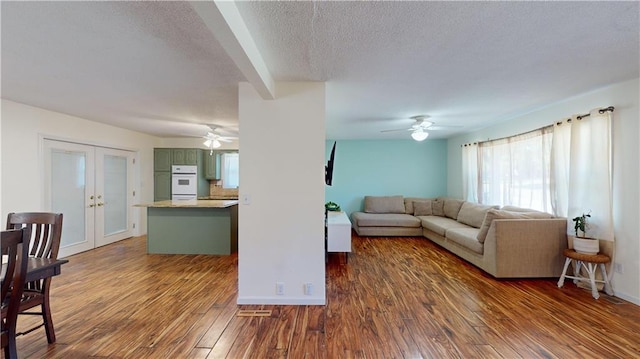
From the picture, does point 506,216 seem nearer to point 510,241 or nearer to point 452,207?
point 510,241

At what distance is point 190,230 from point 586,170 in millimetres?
5710

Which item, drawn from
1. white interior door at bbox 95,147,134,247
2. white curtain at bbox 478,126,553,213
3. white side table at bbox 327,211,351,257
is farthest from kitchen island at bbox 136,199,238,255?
white curtain at bbox 478,126,553,213

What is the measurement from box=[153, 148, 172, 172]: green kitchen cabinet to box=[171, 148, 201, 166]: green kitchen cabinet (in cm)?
11

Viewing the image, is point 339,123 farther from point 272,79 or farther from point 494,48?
point 494,48

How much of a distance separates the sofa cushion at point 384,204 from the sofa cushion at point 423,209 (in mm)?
341

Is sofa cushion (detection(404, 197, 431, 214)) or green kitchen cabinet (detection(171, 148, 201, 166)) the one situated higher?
green kitchen cabinet (detection(171, 148, 201, 166))

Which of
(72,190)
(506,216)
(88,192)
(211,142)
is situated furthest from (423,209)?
(72,190)

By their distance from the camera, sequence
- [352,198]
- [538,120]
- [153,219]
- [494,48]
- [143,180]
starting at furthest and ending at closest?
[352,198] < [143,180] < [153,219] < [538,120] < [494,48]

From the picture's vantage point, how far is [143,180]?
600cm

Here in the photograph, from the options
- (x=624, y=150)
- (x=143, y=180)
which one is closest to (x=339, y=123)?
(x=624, y=150)

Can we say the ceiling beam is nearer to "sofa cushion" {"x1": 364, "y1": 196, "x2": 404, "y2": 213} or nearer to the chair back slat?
the chair back slat

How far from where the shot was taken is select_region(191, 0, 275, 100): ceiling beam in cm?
134

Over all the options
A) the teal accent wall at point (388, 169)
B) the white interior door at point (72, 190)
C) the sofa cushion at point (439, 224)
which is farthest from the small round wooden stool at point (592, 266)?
the white interior door at point (72, 190)

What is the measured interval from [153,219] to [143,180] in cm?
190
